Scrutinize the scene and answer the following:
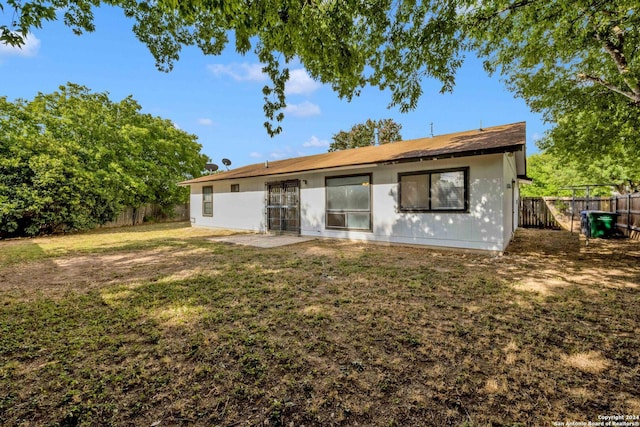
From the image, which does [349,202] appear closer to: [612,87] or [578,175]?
[612,87]

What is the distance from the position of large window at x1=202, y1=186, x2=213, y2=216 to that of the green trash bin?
1597cm

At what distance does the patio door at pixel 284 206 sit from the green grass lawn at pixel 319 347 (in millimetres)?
5879

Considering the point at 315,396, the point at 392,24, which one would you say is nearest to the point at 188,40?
the point at 392,24

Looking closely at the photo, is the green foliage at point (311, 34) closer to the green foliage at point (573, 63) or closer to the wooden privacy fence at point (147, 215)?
the green foliage at point (573, 63)

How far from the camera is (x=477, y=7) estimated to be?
5051mm

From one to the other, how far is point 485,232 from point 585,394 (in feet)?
18.4

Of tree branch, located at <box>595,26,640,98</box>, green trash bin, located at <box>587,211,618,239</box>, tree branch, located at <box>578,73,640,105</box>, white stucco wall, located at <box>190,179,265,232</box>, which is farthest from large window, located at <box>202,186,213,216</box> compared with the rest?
green trash bin, located at <box>587,211,618,239</box>

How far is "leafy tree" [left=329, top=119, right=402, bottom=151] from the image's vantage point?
34.0 m

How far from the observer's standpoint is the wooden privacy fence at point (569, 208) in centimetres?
970

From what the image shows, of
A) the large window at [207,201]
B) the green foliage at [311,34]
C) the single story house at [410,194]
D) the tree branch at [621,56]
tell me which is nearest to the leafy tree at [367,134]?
the large window at [207,201]

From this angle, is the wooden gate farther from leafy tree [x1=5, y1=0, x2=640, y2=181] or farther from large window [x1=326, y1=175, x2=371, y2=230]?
large window [x1=326, y1=175, x2=371, y2=230]

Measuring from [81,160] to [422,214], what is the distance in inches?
621

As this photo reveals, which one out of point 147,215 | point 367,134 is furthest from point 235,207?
point 367,134

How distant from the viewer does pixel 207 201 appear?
15.0m
